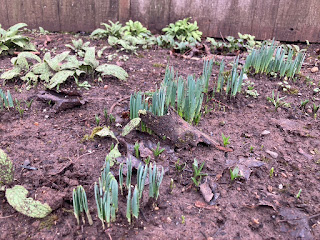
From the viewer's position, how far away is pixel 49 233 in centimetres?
159

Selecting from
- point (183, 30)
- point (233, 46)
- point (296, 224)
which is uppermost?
point (183, 30)

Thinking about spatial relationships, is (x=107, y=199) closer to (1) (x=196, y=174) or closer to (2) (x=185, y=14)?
(1) (x=196, y=174)

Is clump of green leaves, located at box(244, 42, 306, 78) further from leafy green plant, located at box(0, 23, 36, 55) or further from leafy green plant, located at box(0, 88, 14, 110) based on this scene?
leafy green plant, located at box(0, 23, 36, 55)

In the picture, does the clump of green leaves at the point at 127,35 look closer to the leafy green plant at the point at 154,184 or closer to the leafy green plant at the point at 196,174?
the leafy green plant at the point at 196,174

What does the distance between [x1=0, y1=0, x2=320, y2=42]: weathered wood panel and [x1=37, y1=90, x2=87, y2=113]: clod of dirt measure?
8.39ft

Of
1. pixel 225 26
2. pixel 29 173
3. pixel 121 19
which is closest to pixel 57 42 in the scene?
pixel 121 19

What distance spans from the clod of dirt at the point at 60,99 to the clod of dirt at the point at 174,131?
0.73m

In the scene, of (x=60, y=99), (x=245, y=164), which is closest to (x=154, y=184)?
(x=245, y=164)

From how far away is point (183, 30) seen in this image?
4836 mm

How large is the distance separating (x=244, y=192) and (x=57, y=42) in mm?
3464

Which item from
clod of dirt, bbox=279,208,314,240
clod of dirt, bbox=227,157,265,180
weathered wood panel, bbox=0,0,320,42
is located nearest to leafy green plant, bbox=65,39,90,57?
weathered wood panel, bbox=0,0,320,42

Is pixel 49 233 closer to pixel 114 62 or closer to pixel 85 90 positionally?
pixel 85 90

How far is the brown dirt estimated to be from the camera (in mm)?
1653

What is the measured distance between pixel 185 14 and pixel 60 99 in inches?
118
